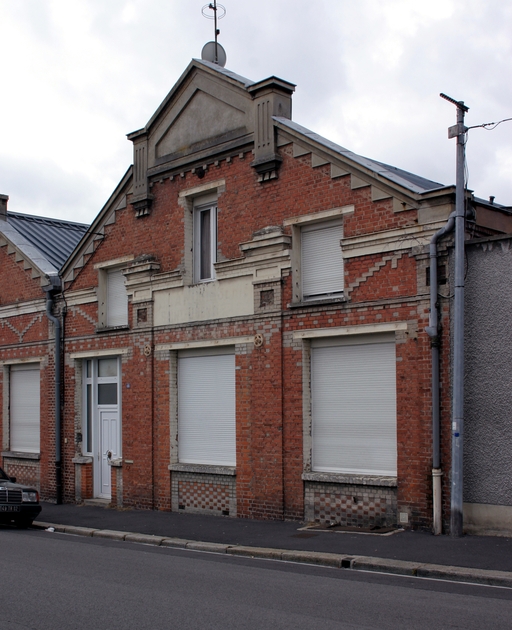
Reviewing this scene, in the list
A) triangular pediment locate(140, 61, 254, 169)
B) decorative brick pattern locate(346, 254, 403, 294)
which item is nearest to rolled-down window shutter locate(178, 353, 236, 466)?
decorative brick pattern locate(346, 254, 403, 294)

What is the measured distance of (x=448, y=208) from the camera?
1254 centimetres

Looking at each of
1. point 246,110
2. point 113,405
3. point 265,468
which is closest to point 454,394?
point 265,468

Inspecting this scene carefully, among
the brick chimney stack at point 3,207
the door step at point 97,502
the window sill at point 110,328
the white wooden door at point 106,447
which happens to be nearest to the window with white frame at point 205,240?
the window sill at point 110,328

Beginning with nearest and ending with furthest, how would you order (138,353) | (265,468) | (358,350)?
(358,350)
(265,468)
(138,353)

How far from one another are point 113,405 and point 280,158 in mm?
7423

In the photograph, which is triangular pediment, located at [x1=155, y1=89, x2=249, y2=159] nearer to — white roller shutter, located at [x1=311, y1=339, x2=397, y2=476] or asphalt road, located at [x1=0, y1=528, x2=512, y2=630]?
white roller shutter, located at [x1=311, y1=339, x2=397, y2=476]

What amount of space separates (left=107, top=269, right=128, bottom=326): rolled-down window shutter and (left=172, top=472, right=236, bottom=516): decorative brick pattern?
4053mm

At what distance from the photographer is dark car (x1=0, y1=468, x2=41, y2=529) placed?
1514cm

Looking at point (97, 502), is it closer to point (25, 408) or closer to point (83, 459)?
point (83, 459)

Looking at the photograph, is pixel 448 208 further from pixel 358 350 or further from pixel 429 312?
pixel 358 350

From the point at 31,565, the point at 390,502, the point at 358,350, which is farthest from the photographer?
the point at 358,350

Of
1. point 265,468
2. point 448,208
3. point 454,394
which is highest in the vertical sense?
point 448,208

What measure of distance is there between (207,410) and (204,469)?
121cm

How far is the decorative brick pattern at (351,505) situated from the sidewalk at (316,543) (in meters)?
0.48
